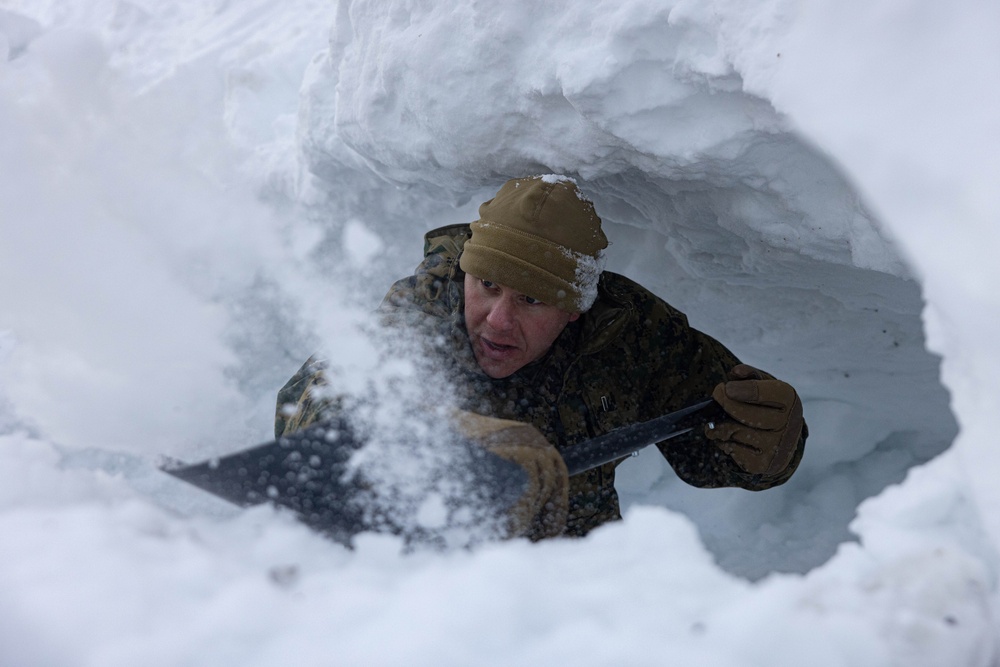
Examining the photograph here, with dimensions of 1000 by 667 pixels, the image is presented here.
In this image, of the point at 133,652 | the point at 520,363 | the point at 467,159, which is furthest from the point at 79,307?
the point at 133,652

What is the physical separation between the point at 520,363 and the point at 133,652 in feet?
3.16

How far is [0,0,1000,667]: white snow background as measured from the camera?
28.2 inches

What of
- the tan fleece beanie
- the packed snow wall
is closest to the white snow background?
the packed snow wall

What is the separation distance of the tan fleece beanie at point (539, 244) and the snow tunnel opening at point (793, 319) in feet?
0.76

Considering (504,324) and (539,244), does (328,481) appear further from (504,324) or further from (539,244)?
(539,244)

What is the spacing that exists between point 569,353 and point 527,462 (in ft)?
1.78

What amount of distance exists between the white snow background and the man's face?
0.84ft

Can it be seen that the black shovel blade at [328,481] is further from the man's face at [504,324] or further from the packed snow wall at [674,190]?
the packed snow wall at [674,190]

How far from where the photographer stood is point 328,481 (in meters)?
1.14

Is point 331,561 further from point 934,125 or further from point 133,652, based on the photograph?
point 934,125

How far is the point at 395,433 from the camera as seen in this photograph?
126 cm

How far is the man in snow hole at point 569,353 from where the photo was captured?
144 centimetres

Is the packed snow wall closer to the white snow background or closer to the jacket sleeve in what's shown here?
the white snow background

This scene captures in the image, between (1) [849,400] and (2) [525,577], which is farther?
(1) [849,400]
